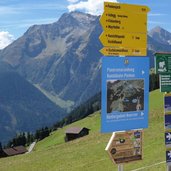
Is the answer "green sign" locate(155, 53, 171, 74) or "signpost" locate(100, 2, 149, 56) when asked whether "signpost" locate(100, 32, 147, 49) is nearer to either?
"signpost" locate(100, 2, 149, 56)

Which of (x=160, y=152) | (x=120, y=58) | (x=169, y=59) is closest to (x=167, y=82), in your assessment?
(x=169, y=59)

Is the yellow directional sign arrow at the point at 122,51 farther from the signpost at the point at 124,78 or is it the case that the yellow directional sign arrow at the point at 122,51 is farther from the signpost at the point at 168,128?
the signpost at the point at 168,128

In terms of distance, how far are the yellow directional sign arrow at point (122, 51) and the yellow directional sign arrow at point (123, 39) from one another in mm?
96

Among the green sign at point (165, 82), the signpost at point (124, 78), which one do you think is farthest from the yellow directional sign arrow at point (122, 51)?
the green sign at point (165, 82)

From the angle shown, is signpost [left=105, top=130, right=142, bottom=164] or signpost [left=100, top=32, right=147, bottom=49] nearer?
signpost [left=100, top=32, right=147, bottom=49]

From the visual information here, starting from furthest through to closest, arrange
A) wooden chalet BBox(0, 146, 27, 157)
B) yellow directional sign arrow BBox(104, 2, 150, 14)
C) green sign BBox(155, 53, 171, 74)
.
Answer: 1. wooden chalet BBox(0, 146, 27, 157)
2. green sign BBox(155, 53, 171, 74)
3. yellow directional sign arrow BBox(104, 2, 150, 14)

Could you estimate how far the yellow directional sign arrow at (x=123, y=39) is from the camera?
1138cm

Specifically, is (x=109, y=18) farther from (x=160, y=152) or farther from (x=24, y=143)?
(x=24, y=143)

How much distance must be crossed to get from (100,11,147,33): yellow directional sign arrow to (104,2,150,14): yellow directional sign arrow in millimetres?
112

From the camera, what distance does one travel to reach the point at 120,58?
11547 mm

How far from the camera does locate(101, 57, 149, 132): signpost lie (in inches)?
443

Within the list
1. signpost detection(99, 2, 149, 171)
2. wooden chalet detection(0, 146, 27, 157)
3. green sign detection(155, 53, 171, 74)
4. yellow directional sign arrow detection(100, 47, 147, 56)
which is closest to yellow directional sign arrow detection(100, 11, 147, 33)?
signpost detection(99, 2, 149, 171)

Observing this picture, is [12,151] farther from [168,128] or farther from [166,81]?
[166,81]

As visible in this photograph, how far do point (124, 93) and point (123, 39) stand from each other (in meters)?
1.56
